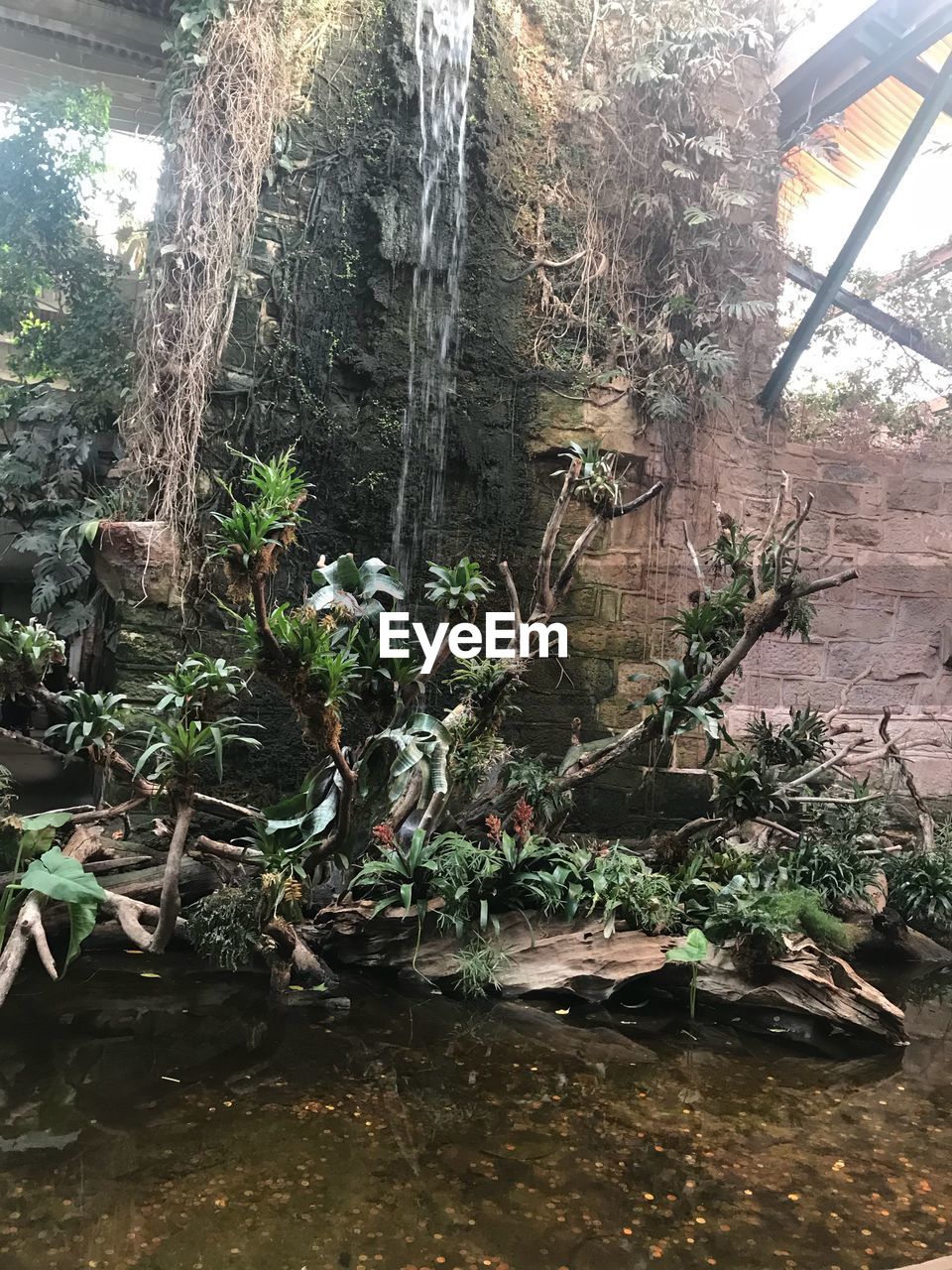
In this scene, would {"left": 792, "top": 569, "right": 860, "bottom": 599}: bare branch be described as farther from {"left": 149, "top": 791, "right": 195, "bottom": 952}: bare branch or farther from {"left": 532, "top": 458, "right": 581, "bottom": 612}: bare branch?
{"left": 149, "top": 791, "right": 195, "bottom": 952}: bare branch

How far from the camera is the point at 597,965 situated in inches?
165

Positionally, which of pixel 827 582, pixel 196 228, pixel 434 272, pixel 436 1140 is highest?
pixel 434 272

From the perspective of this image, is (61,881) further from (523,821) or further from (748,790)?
(748,790)

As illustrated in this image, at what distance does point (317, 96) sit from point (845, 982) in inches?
237

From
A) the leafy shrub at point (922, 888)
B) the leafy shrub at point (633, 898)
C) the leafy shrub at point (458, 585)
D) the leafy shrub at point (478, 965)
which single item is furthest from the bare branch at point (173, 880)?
the leafy shrub at point (922, 888)

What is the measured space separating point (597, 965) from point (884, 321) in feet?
19.4

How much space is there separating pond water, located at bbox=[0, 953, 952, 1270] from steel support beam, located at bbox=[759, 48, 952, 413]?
4738mm

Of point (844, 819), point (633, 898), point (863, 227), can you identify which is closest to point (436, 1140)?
point (633, 898)

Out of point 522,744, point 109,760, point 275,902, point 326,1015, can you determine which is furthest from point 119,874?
point 522,744

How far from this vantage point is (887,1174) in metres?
2.83

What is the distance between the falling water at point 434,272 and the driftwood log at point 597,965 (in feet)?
8.43

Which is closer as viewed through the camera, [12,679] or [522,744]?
[12,679]

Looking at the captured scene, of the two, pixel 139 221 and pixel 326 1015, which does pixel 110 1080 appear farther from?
pixel 139 221

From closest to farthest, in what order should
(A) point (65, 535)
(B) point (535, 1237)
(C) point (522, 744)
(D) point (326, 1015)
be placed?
(B) point (535, 1237) → (D) point (326, 1015) → (A) point (65, 535) → (C) point (522, 744)
